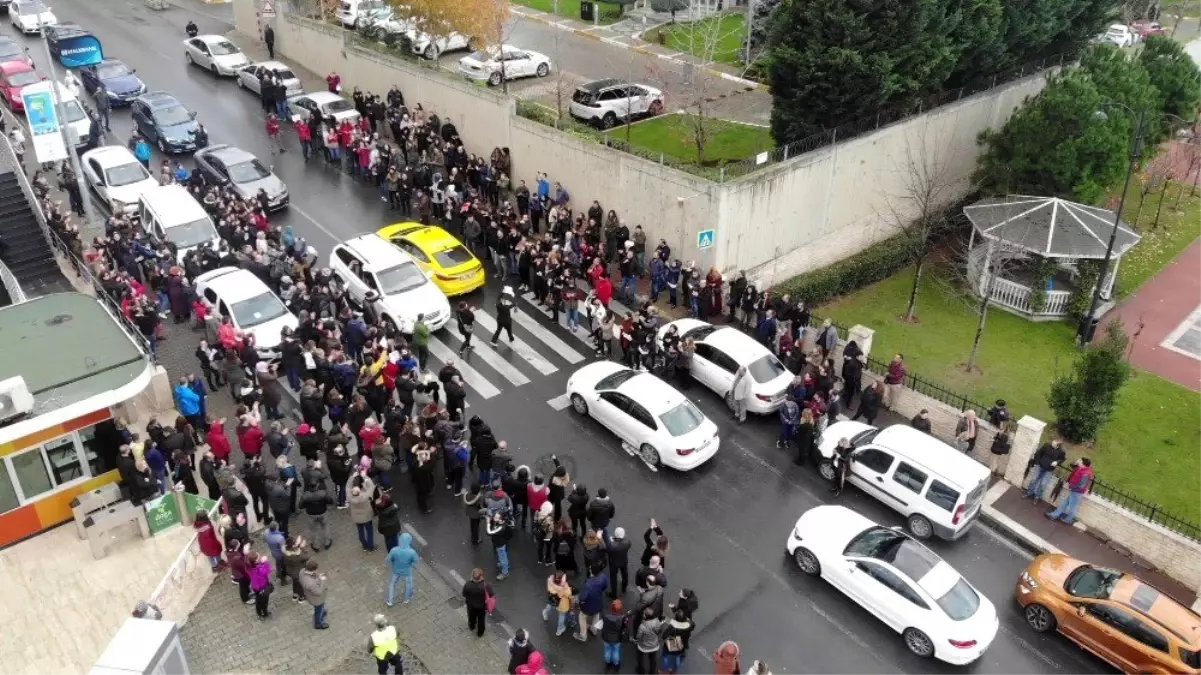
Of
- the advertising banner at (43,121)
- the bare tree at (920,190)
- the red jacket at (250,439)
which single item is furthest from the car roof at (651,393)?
the advertising banner at (43,121)

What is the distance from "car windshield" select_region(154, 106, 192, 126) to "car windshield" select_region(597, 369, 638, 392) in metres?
19.6

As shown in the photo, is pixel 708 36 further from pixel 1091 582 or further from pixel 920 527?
pixel 1091 582

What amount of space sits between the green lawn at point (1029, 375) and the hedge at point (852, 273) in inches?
11.6

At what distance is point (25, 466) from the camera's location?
1552 cm

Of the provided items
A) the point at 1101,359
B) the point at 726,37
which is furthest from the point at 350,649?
the point at 726,37

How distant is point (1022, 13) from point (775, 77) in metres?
9.19

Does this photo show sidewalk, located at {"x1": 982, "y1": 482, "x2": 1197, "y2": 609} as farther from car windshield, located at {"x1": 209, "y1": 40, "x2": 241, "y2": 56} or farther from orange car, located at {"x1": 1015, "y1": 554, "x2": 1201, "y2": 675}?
car windshield, located at {"x1": 209, "y1": 40, "x2": 241, "y2": 56}

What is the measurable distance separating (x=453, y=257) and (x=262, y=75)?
48.7 feet

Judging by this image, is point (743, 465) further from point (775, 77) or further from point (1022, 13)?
point (1022, 13)

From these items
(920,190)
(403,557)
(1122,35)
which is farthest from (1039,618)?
(1122,35)

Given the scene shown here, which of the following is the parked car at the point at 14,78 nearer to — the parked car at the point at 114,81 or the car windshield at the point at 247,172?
the parked car at the point at 114,81

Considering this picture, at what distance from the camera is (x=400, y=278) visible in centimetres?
2205

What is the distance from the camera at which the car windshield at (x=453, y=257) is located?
76.4ft

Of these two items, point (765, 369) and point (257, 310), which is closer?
point (765, 369)
